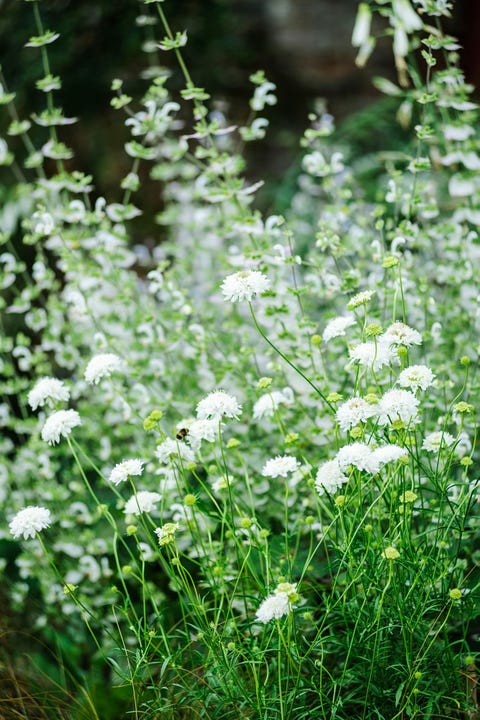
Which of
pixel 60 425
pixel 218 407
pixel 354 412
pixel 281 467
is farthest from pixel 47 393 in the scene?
pixel 354 412

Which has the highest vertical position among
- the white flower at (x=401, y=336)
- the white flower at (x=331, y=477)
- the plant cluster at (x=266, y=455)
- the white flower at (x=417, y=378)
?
the white flower at (x=401, y=336)

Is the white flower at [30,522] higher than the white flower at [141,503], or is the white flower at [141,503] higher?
the white flower at [30,522]

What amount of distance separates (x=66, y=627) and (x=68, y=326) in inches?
34.3

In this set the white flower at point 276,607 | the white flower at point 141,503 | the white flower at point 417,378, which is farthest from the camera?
the white flower at point 141,503

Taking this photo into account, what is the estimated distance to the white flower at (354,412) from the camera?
4.14ft

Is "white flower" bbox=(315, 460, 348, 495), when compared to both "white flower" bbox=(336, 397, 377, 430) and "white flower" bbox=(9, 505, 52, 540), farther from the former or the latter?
"white flower" bbox=(9, 505, 52, 540)

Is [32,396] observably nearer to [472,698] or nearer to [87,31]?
[472,698]

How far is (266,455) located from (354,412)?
2.63 feet

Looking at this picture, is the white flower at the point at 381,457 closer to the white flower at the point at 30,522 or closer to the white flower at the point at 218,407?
the white flower at the point at 218,407

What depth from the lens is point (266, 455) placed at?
2045 mm

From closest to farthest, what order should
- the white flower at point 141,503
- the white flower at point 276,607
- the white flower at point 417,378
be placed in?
1. the white flower at point 276,607
2. the white flower at point 417,378
3. the white flower at point 141,503

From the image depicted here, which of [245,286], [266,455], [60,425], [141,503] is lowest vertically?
[266,455]

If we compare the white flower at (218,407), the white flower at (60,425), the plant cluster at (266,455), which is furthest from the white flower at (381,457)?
the white flower at (60,425)

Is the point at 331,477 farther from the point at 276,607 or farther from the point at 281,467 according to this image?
the point at 276,607
